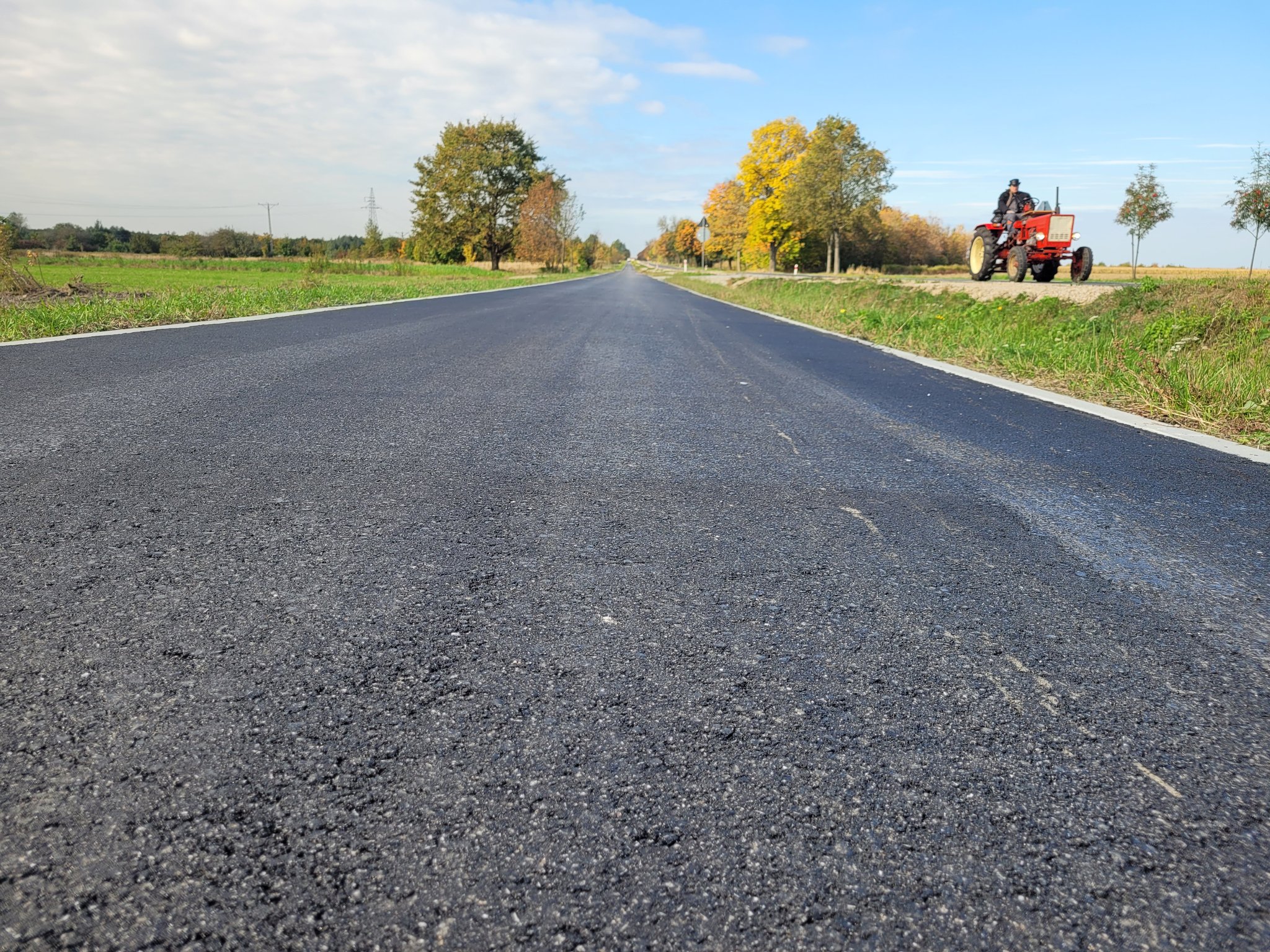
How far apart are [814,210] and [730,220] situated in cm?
2003

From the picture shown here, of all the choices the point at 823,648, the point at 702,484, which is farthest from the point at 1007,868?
the point at 702,484

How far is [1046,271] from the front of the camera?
16.7 metres

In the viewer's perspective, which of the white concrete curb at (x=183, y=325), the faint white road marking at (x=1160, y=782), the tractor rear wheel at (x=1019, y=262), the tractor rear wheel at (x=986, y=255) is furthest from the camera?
the tractor rear wheel at (x=986, y=255)

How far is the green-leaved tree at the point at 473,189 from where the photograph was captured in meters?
66.2

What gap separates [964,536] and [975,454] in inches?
59.0

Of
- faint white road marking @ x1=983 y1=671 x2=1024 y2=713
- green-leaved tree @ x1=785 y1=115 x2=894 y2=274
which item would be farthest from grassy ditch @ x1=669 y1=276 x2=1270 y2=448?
green-leaved tree @ x1=785 y1=115 x2=894 y2=274

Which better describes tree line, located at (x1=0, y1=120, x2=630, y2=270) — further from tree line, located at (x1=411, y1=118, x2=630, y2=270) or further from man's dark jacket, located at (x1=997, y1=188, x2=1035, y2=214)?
man's dark jacket, located at (x1=997, y1=188, x2=1035, y2=214)

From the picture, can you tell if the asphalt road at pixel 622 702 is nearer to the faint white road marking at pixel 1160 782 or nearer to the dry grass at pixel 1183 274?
the faint white road marking at pixel 1160 782

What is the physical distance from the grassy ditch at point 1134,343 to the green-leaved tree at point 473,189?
60167 mm

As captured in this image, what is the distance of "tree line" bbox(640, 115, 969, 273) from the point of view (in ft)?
147

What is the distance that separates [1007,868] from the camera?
123cm

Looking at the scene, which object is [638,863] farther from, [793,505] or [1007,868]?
[793,505]

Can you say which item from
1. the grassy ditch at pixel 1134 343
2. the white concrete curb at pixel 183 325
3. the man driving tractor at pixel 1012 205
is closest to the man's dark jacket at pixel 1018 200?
the man driving tractor at pixel 1012 205

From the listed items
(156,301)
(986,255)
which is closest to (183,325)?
(156,301)
